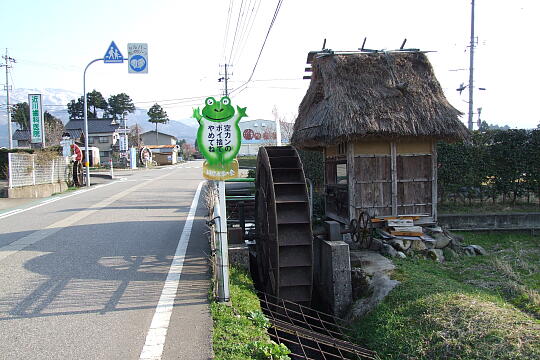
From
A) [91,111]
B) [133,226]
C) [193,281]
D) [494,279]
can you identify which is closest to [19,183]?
[133,226]

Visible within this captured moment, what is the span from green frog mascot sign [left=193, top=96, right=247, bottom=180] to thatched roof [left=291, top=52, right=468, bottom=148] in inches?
156

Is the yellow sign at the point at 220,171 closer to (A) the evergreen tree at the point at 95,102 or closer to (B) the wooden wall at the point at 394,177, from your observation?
(B) the wooden wall at the point at 394,177

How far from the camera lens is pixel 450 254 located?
351 inches

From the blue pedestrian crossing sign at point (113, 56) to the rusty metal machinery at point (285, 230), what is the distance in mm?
12936

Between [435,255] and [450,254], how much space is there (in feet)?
1.51

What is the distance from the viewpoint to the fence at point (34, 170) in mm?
17172

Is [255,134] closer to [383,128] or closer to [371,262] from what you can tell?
[383,128]

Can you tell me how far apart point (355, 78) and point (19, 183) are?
14870mm

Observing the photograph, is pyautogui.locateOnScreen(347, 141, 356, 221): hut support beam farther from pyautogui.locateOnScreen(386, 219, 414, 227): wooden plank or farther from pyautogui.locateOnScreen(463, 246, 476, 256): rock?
pyautogui.locateOnScreen(463, 246, 476, 256): rock

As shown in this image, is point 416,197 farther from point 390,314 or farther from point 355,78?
point 390,314

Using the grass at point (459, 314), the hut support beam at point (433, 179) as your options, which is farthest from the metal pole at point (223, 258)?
the hut support beam at point (433, 179)

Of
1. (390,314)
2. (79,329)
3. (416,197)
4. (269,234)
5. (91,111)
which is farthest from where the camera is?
(91,111)

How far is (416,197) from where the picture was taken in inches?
389

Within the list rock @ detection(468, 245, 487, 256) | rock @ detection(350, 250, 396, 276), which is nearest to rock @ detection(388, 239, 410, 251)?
rock @ detection(350, 250, 396, 276)
